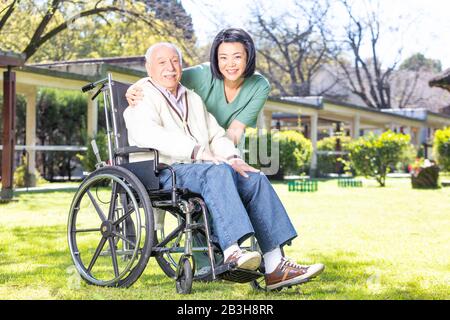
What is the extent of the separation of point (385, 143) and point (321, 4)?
621 inches

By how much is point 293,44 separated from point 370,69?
764 centimetres

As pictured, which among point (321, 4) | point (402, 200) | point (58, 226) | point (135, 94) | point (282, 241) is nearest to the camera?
point (282, 241)

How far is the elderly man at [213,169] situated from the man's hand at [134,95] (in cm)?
4

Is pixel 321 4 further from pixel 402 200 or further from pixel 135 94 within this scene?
pixel 135 94

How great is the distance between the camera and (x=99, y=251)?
153 inches

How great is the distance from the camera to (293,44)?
39.3 m

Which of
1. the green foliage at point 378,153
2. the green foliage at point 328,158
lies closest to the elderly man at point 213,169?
the green foliage at point 378,153

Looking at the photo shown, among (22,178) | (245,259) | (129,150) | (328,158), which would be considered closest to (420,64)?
(328,158)

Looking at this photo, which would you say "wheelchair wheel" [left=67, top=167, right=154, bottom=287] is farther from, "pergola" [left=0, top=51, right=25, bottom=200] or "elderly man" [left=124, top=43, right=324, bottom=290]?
"pergola" [left=0, top=51, right=25, bottom=200]

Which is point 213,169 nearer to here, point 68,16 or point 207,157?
point 207,157

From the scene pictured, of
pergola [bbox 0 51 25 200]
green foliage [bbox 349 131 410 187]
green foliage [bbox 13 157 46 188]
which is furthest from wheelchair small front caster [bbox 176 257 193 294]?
green foliage [bbox 349 131 410 187]

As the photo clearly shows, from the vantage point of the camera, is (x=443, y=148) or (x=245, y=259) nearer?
(x=245, y=259)

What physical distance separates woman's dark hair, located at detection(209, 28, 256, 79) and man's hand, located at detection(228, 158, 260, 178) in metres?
0.53
